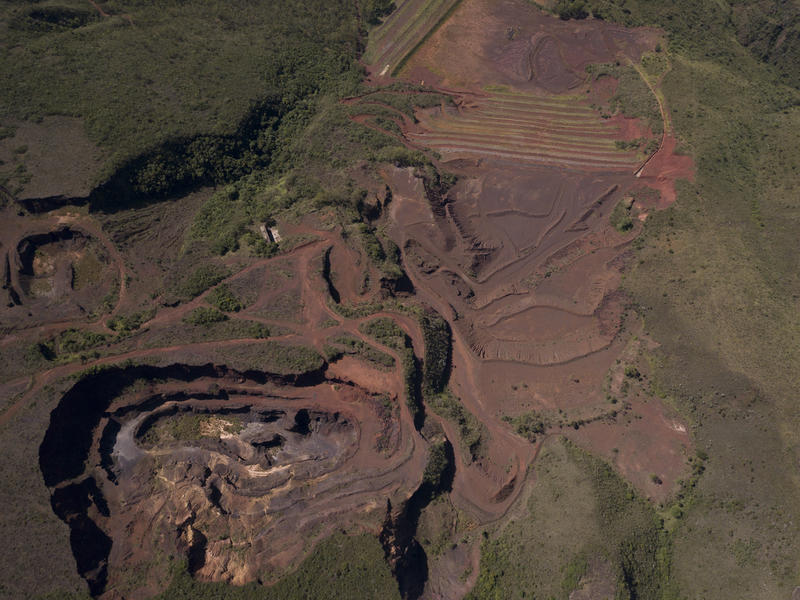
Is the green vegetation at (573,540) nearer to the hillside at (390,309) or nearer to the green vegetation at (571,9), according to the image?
the hillside at (390,309)

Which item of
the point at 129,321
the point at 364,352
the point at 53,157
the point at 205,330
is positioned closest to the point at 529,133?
the point at 364,352

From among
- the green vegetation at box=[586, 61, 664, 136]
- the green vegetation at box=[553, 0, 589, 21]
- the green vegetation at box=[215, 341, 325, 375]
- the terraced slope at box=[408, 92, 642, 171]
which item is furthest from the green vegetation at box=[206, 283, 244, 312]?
the green vegetation at box=[553, 0, 589, 21]

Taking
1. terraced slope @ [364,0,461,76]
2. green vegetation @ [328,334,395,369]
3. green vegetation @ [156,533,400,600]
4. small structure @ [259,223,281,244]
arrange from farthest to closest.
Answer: terraced slope @ [364,0,461,76] → small structure @ [259,223,281,244] → green vegetation @ [328,334,395,369] → green vegetation @ [156,533,400,600]

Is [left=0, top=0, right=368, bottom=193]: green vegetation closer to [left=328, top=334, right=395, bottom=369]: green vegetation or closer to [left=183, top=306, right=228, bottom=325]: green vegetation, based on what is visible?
[left=183, top=306, right=228, bottom=325]: green vegetation

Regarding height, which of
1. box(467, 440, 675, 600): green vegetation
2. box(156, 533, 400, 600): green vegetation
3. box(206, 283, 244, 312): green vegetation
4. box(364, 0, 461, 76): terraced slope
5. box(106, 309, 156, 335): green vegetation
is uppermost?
box(364, 0, 461, 76): terraced slope

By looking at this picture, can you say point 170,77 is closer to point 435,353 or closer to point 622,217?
point 435,353

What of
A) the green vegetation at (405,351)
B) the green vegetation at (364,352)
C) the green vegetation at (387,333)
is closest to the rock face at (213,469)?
the green vegetation at (405,351)

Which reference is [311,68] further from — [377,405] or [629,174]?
[377,405]

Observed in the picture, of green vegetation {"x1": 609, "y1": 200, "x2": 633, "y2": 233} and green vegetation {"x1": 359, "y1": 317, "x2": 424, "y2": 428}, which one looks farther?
green vegetation {"x1": 609, "y1": 200, "x2": 633, "y2": 233}
